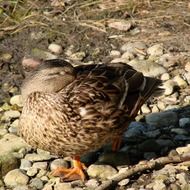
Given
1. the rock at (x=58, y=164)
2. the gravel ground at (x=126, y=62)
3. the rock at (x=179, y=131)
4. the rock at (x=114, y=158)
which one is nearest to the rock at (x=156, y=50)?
the gravel ground at (x=126, y=62)

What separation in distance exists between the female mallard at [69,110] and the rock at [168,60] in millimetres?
1490

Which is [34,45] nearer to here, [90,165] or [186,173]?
[90,165]

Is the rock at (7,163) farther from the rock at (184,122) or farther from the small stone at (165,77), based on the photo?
the small stone at (165,77)

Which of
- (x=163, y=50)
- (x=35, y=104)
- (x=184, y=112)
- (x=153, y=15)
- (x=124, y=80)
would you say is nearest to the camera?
(x=35, y=104)

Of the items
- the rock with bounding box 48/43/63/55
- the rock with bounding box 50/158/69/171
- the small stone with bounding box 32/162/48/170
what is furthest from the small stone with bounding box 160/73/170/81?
the small stone with bounding box 32/162/48/170

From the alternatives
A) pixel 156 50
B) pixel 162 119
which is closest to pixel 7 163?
pixel 162 119

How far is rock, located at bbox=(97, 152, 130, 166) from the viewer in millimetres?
5164

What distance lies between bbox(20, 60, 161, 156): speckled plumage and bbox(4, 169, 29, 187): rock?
39 centimetres

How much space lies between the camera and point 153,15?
7227mm

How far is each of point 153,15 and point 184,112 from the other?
1791 mm

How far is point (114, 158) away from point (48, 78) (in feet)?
3.04

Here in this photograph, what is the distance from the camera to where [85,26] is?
7082mm

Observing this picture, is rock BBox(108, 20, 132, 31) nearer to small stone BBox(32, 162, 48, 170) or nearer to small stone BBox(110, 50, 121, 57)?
small stone BBox(110, 50, 121, 57)

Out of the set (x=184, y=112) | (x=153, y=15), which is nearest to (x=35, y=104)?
(x=184, y=112)
